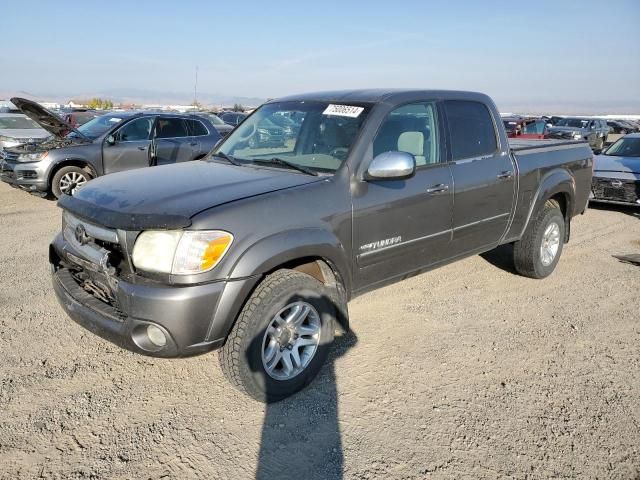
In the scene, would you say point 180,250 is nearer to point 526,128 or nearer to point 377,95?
point 377,95

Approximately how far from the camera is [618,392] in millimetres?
3289

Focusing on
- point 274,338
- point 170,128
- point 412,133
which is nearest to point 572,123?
point 170,128

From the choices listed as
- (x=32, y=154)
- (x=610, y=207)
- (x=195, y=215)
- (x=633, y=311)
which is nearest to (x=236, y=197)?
(x=195, y=215)

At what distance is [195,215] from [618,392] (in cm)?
289

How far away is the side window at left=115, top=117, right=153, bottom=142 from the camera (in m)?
9.44

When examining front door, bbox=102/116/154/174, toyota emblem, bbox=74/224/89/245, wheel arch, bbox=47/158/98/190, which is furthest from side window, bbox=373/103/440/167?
wheel arch, bbox=47/158/98/190

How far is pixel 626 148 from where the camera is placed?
34.6ft

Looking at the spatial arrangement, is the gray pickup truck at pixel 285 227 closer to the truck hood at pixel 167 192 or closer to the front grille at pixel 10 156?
the truck hood at pixel 167 192

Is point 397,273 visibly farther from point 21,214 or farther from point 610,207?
point 610,207

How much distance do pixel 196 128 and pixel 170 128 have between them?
518mm

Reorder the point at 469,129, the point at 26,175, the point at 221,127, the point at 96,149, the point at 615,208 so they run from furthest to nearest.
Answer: the point at 221,127, the point at 615,208, the point at 96,149, the point at 26,175, the point at 469,129

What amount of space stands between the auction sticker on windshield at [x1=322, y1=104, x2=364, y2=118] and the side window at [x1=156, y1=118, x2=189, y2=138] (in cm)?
661

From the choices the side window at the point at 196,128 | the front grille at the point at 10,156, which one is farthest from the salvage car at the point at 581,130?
the front grille at the point at 10,156

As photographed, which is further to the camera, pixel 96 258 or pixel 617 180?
pixel 617 180
